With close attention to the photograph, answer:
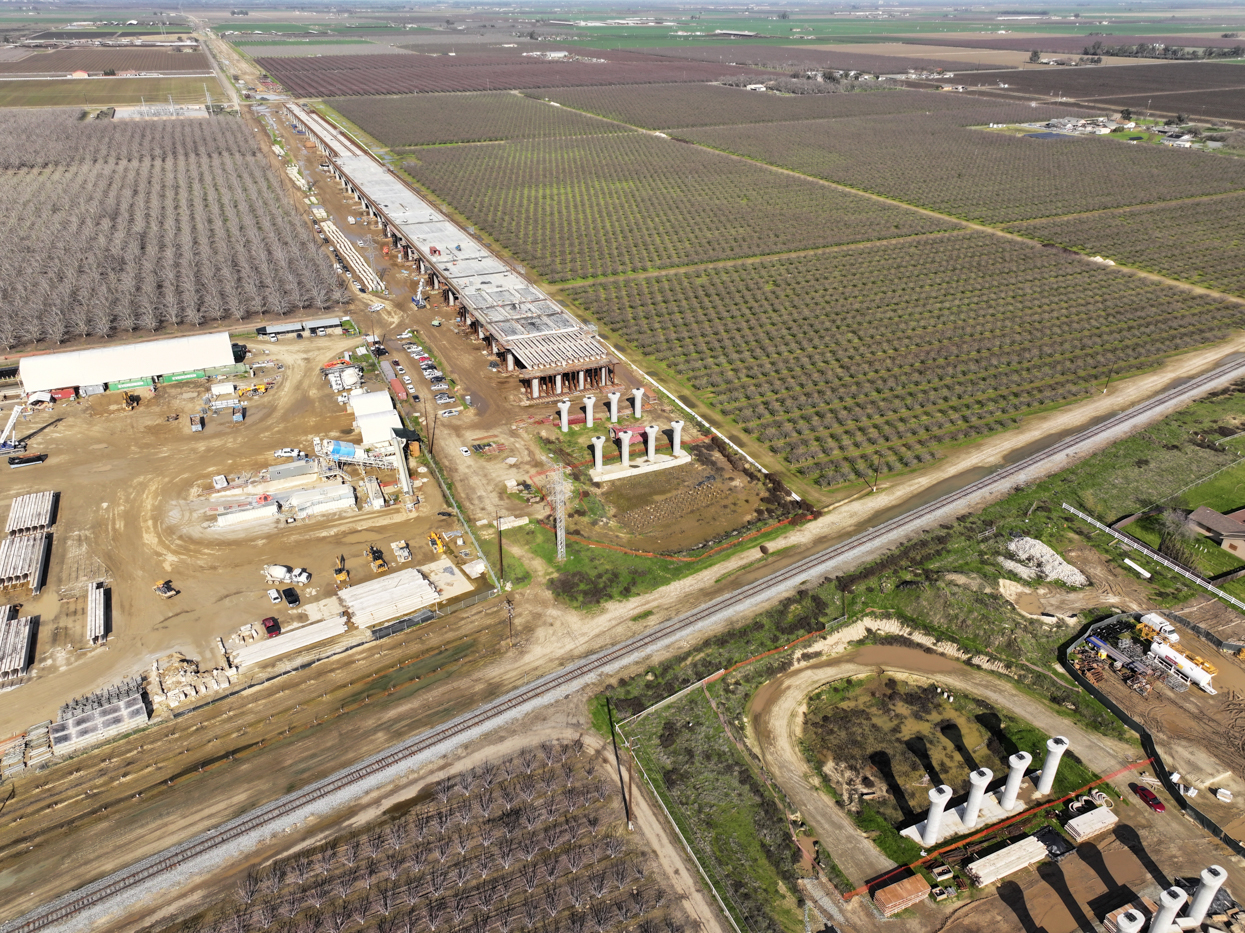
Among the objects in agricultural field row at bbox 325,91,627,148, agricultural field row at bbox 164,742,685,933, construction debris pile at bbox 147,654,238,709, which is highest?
agricultural field row at bbox 325,91,627,148

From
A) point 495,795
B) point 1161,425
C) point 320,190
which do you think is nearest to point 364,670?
point 495,795

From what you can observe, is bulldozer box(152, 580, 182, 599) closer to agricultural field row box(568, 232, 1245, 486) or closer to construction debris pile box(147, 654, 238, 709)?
construction debris pile box(147, 654, 238, 709)

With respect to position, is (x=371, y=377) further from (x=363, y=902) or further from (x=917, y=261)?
(x=917, y=261)

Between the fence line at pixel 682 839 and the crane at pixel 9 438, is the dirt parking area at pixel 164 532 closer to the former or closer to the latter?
the crane at pixel 9 438

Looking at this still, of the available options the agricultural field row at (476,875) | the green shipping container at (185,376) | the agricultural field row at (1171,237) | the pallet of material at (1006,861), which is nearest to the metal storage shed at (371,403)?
the green shipping container at (185,376)

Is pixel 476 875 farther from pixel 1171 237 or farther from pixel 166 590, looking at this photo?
pixel 1171 237

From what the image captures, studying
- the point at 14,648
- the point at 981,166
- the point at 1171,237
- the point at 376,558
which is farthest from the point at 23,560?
the point at 981,166

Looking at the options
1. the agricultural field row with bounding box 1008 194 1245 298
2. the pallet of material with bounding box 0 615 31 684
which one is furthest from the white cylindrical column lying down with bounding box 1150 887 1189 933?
the agricultural field row with bounding box 1008 194 1245 298
